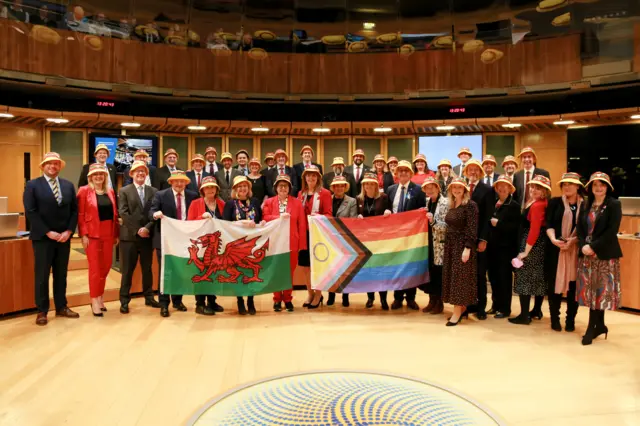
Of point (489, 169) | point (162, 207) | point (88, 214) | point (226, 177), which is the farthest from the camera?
point (226, 177)

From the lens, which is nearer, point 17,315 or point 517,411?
point 517,411

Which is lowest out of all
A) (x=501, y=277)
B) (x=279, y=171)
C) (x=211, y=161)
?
Answer: (x=501, y=277)

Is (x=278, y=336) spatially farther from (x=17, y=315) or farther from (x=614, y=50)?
(x=614, y=50)

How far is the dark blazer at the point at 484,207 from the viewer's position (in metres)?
5.27

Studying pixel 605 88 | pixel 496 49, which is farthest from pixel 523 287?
pixel 496 49

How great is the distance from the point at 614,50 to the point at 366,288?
7.85 m

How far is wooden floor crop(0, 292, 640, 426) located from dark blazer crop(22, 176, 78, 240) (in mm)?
1030

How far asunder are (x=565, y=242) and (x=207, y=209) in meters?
3.90

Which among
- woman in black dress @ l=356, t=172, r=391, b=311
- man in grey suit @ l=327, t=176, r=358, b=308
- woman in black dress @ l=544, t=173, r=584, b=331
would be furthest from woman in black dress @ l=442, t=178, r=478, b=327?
man in grey suit @ l=327, t=176, r=358, b=308

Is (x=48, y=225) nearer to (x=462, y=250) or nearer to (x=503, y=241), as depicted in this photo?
(x=462, y=250)

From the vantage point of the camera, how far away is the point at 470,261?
16.5ft

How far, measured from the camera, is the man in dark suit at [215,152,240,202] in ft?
25.0

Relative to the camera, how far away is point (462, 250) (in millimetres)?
5047

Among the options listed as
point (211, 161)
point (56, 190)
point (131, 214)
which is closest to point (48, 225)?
point (56, 190)
